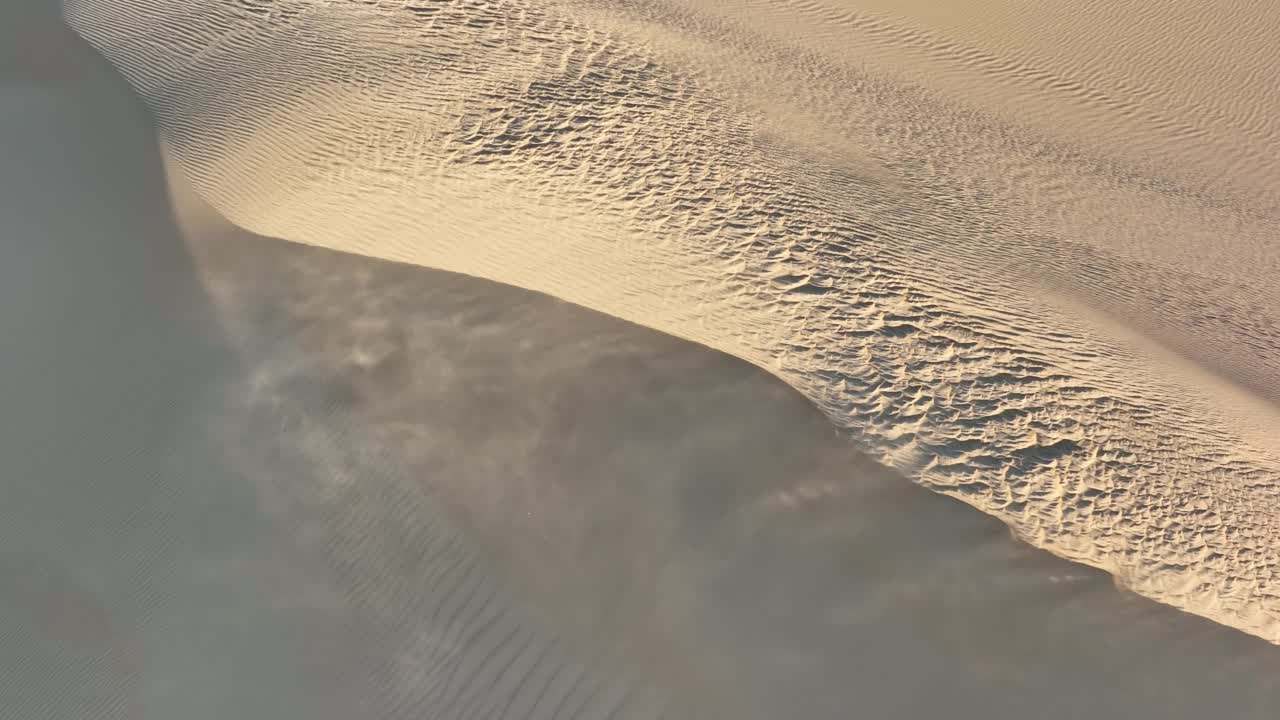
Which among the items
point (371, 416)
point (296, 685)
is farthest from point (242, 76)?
point (296, 685)

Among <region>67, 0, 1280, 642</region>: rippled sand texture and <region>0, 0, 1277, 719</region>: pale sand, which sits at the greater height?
<region>67, 0, 1280, 642</region>: rippled sand texture

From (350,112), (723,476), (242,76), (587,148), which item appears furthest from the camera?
(242,76)

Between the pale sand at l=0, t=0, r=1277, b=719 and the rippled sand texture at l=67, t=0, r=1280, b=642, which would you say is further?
the rippled sand texture at l=67, t=0, r=1280, b=642

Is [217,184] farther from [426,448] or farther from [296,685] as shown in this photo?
[296,685]

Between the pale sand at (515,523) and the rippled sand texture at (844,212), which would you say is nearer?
the pale sand at (515,523)

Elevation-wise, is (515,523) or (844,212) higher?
(844,212)

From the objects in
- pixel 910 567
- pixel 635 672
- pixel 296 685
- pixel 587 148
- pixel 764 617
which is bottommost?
pixel 296 685

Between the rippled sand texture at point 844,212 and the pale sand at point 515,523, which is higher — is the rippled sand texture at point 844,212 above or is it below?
above

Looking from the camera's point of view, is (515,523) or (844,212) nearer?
(515,523)
